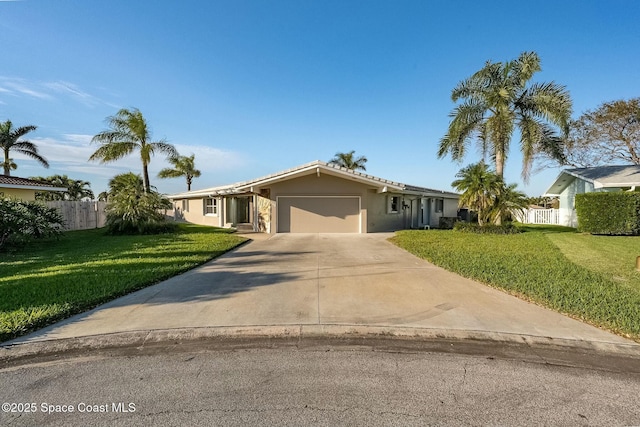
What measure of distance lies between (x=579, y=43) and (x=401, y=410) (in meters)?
15.7

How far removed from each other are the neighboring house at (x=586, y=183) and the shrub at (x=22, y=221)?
27767 millimetres

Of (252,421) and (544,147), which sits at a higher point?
(544,147)

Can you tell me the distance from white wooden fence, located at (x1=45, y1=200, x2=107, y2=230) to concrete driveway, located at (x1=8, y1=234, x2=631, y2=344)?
1556cm

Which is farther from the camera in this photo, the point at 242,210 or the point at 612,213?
the point at 242,210

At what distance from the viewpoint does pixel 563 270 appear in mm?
6977

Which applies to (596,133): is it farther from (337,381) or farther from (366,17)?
(337,381)

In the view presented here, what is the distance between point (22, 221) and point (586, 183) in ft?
97.2

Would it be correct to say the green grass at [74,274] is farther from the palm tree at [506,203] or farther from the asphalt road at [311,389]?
the palm tree at [506,203]

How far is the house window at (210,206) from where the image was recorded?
22.2 m

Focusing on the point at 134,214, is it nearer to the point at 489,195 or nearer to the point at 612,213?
the point at 489,195

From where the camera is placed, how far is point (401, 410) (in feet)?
7.67

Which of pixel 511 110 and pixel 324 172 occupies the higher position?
pixel 511 110

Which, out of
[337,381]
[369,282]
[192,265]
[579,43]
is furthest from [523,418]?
[579,43]

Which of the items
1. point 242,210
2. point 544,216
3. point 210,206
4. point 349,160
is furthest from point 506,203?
point 349,160
